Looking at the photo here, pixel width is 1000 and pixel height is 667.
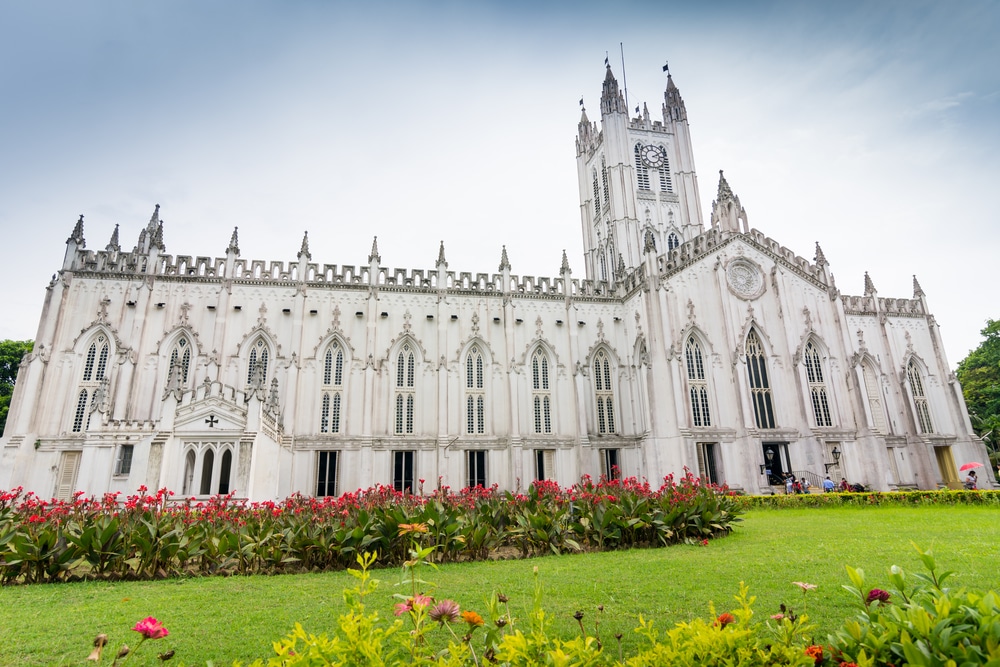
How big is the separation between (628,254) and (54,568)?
141 feet

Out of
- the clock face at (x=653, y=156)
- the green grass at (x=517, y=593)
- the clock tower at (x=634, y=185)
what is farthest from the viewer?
the clock face at (x=653, y=156)

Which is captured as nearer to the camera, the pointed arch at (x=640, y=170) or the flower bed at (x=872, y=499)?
the flower bed at (x=872, y=499)

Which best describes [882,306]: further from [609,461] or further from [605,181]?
[605,181]

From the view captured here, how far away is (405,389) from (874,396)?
30.6 metres

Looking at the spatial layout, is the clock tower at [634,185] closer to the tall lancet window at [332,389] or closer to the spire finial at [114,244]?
the tall lancet window at [332,389]

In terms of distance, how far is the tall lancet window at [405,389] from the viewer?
101 ft

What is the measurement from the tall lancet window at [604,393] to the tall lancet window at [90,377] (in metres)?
26.7

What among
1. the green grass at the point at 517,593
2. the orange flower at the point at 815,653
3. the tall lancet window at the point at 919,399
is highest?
the tall lancet window at the point at 919,399

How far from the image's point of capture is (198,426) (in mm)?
20578

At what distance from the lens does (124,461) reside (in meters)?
23.2

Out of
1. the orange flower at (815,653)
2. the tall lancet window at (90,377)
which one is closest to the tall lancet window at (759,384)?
the orange flower at (815,653)

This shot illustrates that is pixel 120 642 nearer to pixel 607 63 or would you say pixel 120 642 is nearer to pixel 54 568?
pixel 54 568

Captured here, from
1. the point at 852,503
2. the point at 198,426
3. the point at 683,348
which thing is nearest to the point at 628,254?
the point at 683,348

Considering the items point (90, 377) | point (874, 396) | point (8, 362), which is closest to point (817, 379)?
point (874, 396)
